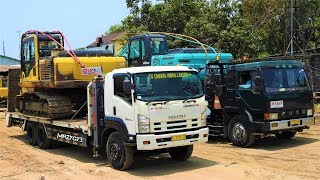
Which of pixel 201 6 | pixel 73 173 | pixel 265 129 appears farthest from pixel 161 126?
pixel 201 6

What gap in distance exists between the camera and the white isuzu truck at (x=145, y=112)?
9836mm

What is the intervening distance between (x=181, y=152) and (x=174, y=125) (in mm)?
1546

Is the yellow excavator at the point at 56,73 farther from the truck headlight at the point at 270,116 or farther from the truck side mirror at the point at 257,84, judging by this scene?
the truck headlight at the point at 270,116

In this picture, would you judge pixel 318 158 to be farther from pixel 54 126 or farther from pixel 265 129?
pixel 54 126

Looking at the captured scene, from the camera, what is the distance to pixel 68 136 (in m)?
12.4

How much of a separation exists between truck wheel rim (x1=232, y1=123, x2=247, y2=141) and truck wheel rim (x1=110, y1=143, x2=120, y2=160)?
14.1ft

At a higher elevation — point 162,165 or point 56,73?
point 56,73

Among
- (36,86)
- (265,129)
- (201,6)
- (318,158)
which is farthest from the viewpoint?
(201,6)

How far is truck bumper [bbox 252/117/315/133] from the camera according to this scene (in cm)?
1260

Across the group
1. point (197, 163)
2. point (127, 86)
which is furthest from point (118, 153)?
point (197, 163)

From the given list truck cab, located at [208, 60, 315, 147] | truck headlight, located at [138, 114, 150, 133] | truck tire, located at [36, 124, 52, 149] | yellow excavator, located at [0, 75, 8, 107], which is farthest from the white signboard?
yellow excavator, located at [0, 75, 8, 107]

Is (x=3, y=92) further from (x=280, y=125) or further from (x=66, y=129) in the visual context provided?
(x=280, y=125)

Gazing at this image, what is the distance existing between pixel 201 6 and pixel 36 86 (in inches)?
799

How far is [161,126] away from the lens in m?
9.95
